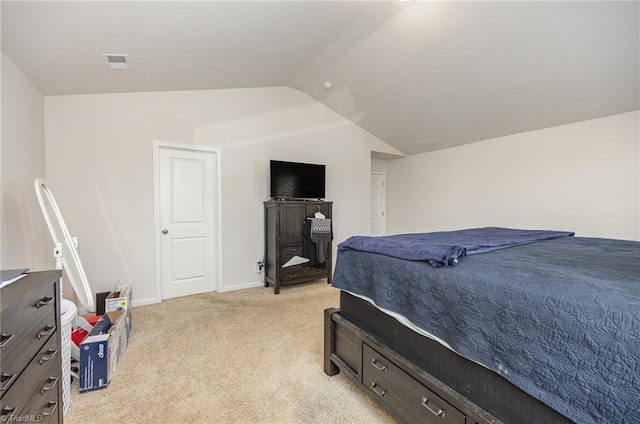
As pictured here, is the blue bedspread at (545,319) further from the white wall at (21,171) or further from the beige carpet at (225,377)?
the white wall at (21,171)

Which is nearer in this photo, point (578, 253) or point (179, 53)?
point (578, 253)

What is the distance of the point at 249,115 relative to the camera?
3.85 meters

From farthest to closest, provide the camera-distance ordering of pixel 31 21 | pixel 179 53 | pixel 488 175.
Result: pixel 488 175, pixel 179 53, pixel 31 21

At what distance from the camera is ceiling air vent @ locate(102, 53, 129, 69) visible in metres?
2.33

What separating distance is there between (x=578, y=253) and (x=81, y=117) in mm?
4394

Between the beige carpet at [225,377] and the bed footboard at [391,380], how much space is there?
18 centimetres

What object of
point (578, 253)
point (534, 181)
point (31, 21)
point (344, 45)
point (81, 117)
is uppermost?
point (344, 45)

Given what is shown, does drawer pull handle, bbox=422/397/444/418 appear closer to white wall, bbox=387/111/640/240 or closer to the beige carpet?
the beige carpet

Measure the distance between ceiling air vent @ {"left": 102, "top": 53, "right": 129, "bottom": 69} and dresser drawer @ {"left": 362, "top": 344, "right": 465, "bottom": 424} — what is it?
116 inches

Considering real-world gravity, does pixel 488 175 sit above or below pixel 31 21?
below

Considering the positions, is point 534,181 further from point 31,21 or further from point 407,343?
point 31,21

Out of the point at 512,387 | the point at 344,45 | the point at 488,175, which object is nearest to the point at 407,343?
the point at 512,387

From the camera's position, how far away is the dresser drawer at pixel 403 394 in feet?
3.79

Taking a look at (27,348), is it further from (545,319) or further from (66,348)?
(545,319)
